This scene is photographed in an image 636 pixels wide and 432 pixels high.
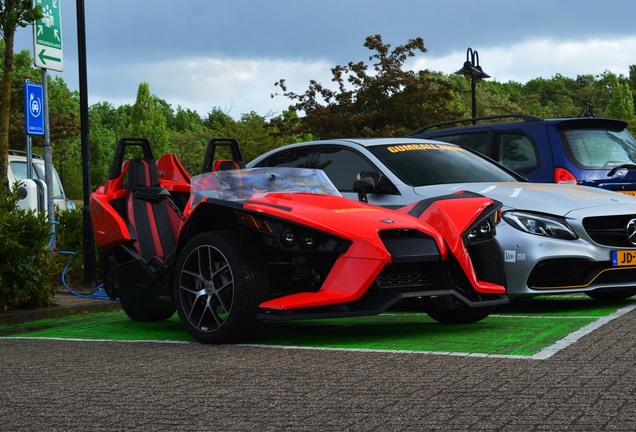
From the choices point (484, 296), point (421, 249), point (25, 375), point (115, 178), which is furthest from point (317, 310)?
point (115, 178)

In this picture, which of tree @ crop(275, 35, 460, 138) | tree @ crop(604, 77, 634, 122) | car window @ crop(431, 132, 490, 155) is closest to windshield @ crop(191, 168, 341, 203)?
car window @ crop(431, 132, 490, 155)

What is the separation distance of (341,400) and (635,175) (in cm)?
751

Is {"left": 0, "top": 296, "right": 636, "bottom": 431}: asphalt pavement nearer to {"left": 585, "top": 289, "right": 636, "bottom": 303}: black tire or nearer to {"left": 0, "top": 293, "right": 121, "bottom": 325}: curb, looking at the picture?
{"left": 585, "top": 289, "right": 636, "bottom": 303}: black tire

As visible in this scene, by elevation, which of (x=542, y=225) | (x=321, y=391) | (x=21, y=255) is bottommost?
(x=321, y=391)

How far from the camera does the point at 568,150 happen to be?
1155 cm

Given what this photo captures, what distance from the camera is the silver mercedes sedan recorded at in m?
9.12

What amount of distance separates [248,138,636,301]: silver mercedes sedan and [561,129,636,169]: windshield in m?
1.47

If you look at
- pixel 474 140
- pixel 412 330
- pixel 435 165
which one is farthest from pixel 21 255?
pixel 474 140

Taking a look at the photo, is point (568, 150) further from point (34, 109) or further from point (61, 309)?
point (34, 109)

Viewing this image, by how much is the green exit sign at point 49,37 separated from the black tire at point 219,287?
7763 mm

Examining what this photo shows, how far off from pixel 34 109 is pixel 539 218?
31.5 ft

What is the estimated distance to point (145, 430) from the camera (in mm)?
4621

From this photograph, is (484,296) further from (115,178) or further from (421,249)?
(115,178)

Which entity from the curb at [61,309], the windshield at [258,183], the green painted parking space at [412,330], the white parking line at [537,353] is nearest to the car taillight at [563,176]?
the green painted parking space at [412,330]
